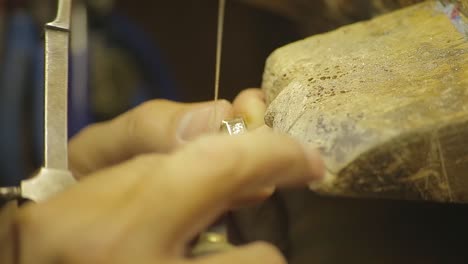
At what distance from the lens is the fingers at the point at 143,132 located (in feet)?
2.17

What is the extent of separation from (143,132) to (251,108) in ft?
0.45

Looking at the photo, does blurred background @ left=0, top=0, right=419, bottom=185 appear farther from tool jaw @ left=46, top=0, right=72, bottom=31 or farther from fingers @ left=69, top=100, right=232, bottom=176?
tool jaw @ left=46, top=0, right=72, bottom=31

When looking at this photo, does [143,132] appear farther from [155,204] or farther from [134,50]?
[134,50]

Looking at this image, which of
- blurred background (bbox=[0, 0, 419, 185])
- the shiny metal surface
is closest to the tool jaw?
the shiny metal surface

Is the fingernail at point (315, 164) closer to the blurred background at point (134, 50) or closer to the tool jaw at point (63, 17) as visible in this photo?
the tool jaw at point (63, 17)

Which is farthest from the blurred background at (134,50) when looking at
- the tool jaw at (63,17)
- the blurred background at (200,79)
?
the tool jaw at (63,17)

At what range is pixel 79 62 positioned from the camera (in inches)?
51.0

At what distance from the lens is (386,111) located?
0.51 m

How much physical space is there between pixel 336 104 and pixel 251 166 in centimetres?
15

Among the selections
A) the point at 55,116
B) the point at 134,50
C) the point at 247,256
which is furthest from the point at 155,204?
the point at 134,50

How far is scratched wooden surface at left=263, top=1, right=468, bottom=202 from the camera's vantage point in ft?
1.59

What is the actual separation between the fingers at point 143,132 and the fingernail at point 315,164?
0.20 meters

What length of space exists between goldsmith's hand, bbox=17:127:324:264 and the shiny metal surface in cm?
7

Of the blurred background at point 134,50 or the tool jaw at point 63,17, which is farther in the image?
the blurred background at point 134,50
